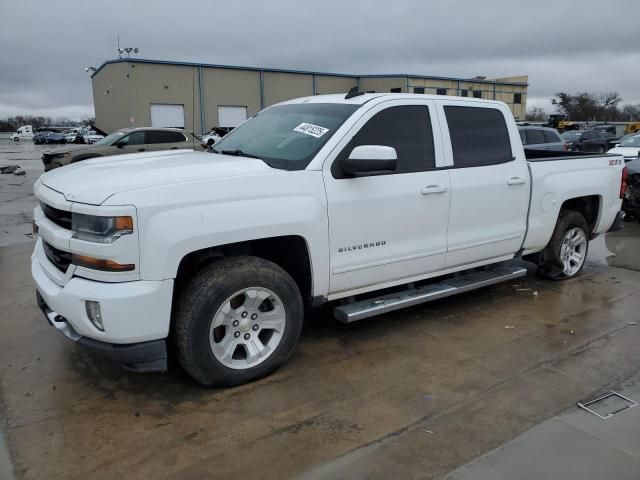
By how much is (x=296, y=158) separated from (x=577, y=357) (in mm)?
2702

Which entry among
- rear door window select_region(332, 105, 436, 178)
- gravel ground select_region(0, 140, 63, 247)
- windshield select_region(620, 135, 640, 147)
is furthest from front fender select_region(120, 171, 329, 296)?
windshield select_region(620, 135, 640, 147)

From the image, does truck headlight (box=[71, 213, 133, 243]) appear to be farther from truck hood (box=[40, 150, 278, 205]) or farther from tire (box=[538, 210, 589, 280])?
tire (box=[538, 210, 589, 280])

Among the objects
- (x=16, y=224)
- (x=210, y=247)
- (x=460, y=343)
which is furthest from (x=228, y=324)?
(x=16, y=224)

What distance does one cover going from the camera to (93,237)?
3.22 metres

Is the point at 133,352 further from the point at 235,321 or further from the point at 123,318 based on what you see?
the point at 235,321

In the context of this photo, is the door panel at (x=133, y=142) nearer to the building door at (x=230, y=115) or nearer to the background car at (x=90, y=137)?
the building door at (x=230, y=115)

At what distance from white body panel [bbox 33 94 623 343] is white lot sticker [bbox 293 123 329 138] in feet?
0.48

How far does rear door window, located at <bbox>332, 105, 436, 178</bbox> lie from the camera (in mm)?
4285

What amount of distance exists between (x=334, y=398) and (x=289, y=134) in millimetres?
2080

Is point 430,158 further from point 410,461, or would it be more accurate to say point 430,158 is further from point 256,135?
point 410,461

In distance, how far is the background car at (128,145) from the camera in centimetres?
1523

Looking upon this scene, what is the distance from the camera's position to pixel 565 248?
20.4ft

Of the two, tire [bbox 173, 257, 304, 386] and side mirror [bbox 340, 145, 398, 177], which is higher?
side mirror [bbox 340, 145, 398, 177]

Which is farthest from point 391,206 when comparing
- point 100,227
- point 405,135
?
point 100,227
